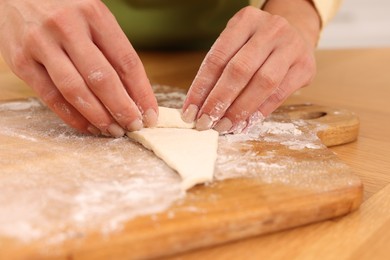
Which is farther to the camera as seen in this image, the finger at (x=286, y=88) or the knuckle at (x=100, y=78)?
the finger at (x=286, y=88)

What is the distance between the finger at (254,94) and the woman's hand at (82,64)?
132 mm

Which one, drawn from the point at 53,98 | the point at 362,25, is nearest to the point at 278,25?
the point at 53,98

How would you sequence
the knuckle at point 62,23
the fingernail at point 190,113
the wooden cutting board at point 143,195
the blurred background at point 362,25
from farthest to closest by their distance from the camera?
the blurred background at point 362,25, the fingernail at point 190,113, the knuckle at point 62,23, the wooden cutting board at point 143,195

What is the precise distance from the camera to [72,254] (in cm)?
52

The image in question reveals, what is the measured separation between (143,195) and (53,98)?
0.32 m

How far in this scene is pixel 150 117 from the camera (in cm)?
88

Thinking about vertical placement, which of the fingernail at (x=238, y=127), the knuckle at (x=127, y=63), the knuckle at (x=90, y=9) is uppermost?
→ the knuckle at (x=90, y=9)

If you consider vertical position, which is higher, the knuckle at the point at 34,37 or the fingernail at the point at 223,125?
the knuckle at the point at 34,37

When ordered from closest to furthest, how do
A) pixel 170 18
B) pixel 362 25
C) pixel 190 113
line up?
pixel 190 113 → pixel 170 18 → pixel 362 25

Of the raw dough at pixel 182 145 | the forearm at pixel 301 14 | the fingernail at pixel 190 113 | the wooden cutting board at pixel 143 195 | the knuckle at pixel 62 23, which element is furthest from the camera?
the forearm at pixel 301 14

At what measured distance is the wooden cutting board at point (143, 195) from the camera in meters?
0.55

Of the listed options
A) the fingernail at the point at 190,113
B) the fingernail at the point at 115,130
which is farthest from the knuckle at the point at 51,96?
the fingernail at the point at 190,113

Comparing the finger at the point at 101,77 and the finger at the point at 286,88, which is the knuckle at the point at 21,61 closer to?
the finger at the point at 101,77

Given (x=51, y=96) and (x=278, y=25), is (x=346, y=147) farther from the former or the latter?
(x=51, y=96)
